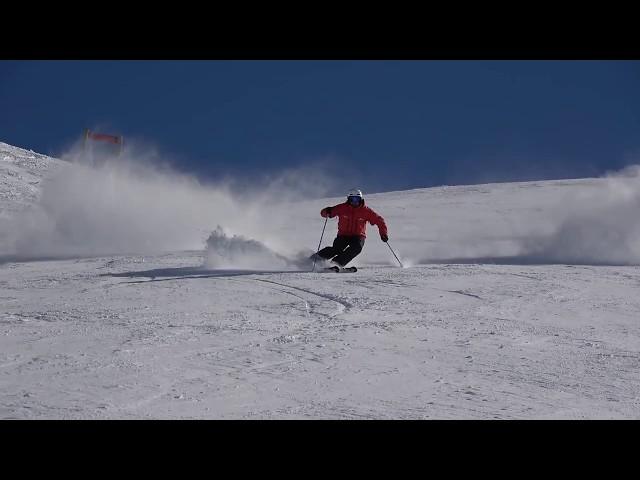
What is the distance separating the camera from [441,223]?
23.4 m

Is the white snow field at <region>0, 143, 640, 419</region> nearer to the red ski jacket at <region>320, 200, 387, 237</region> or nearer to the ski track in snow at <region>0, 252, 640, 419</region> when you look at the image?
the ski track in snow at <region>0, 252, 640, 419</region>

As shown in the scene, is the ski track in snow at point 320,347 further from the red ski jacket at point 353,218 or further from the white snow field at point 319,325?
the red ski jacket at point 353,218

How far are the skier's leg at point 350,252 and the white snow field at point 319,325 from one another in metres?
0.42

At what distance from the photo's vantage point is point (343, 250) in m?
12.9

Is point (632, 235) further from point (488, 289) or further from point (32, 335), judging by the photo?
point (32, 335)

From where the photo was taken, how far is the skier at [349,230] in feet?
42.0

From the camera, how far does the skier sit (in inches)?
504

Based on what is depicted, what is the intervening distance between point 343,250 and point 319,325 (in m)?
5.41

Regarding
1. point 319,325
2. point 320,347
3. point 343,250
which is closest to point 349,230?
point 343,250

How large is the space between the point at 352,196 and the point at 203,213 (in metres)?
11.1

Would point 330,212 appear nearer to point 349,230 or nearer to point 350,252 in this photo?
point 349,230

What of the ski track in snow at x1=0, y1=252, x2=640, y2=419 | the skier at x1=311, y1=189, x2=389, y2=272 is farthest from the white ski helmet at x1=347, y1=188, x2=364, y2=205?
the ski track in snow at x1=0, y1=252, x2=640, y2=419
